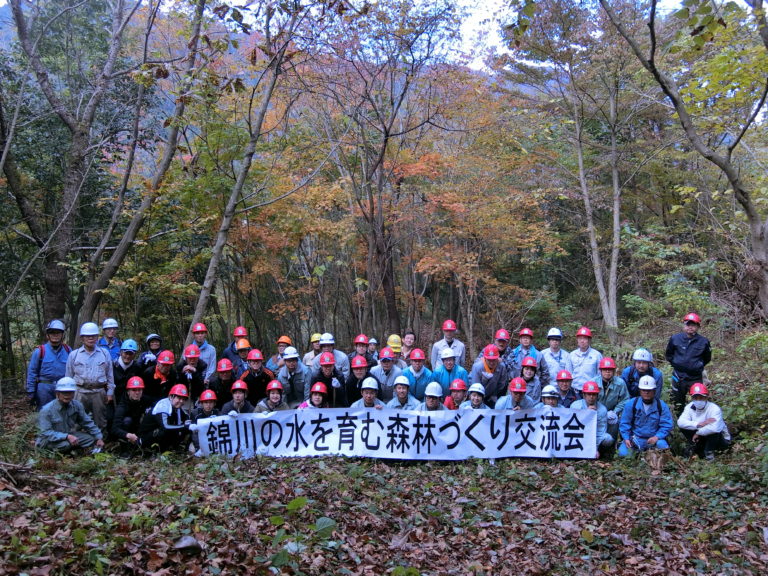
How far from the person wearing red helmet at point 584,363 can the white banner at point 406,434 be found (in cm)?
110

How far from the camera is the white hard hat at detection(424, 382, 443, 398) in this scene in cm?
848

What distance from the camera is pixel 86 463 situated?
6648 mm

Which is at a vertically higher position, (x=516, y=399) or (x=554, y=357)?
(x=554, y=357)

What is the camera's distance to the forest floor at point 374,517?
4570 mm

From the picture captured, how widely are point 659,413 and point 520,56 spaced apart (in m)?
13.3

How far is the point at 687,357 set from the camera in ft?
30.5

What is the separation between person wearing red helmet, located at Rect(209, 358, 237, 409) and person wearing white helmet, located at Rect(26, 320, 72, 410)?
88.7 inches

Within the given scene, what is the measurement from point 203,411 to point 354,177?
426 inches

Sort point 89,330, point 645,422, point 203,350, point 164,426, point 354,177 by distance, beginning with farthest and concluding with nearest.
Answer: point 354,177 < point 203,350 < point 89,330 < point 645,422 < point 164,426

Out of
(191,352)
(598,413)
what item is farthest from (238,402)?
(598,413)

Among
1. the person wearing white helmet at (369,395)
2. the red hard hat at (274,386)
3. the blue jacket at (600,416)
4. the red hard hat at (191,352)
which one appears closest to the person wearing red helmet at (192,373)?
the red hard hat at (191,352)

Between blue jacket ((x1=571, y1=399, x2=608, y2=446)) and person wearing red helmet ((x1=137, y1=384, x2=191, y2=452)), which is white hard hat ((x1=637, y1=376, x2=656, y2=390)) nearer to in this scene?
blue jacket ((x1=571, y1=399, x2=608, y2=446))

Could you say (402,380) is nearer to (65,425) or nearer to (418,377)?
(418,377)

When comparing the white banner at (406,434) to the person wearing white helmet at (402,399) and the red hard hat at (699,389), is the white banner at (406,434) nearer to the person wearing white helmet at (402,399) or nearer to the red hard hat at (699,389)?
the person wearing white helmet at (402,399)
